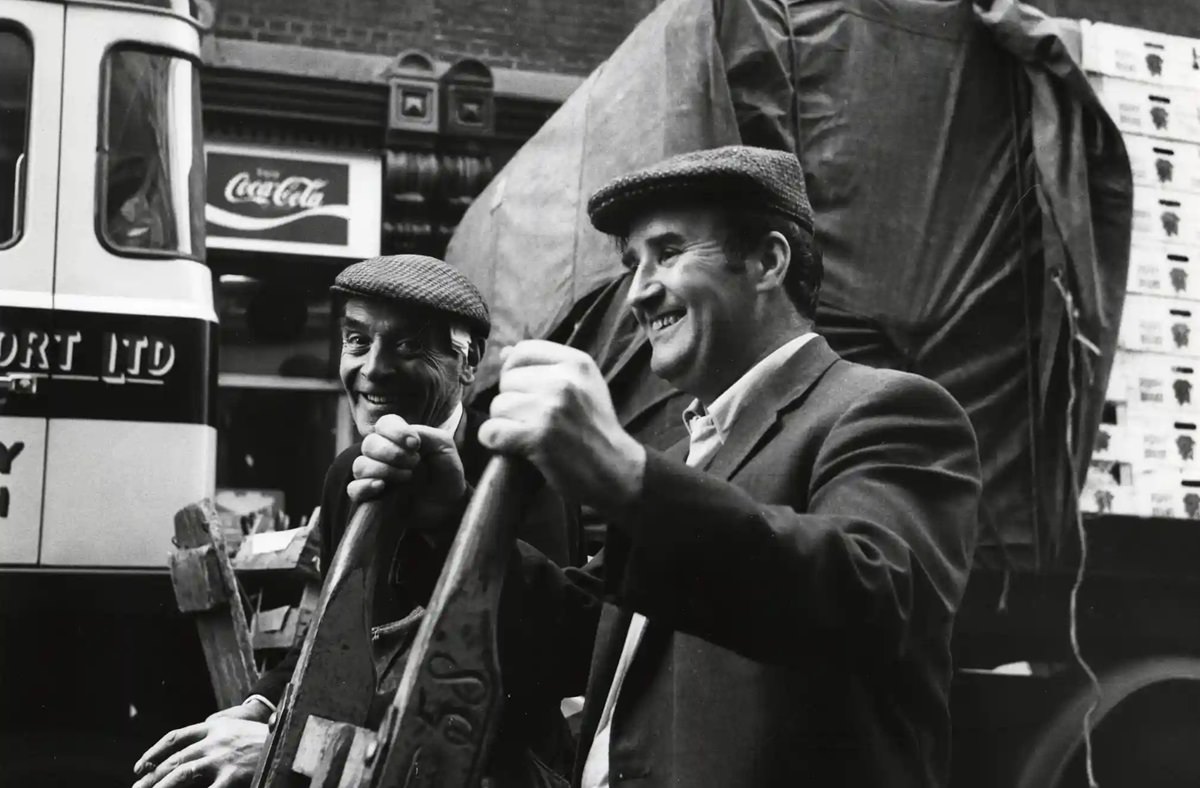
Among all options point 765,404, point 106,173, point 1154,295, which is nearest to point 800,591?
point 765,404

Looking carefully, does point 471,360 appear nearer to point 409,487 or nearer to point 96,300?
point 409,487

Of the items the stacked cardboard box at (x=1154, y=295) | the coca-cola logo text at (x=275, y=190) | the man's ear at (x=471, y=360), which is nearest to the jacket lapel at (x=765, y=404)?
the man's ear at (x=471, y=360)

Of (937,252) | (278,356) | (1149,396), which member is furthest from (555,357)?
(278,356)

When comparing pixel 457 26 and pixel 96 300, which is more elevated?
pixel 457 26

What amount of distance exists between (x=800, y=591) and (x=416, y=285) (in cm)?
144

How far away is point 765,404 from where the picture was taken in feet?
5.63

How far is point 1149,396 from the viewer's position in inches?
165

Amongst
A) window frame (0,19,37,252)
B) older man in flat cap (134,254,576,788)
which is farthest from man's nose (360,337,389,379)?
window frame (0,19,37,252)

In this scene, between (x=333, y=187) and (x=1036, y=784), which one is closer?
(x=1036, y=784)

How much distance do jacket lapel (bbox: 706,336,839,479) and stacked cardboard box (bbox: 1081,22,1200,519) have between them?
265 centimetres

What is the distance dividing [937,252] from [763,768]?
2.93 meters

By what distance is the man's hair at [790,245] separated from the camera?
1.70 metres

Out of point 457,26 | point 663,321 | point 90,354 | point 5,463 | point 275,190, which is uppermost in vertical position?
point 457,26

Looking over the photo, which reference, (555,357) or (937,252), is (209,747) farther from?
(937,252)
